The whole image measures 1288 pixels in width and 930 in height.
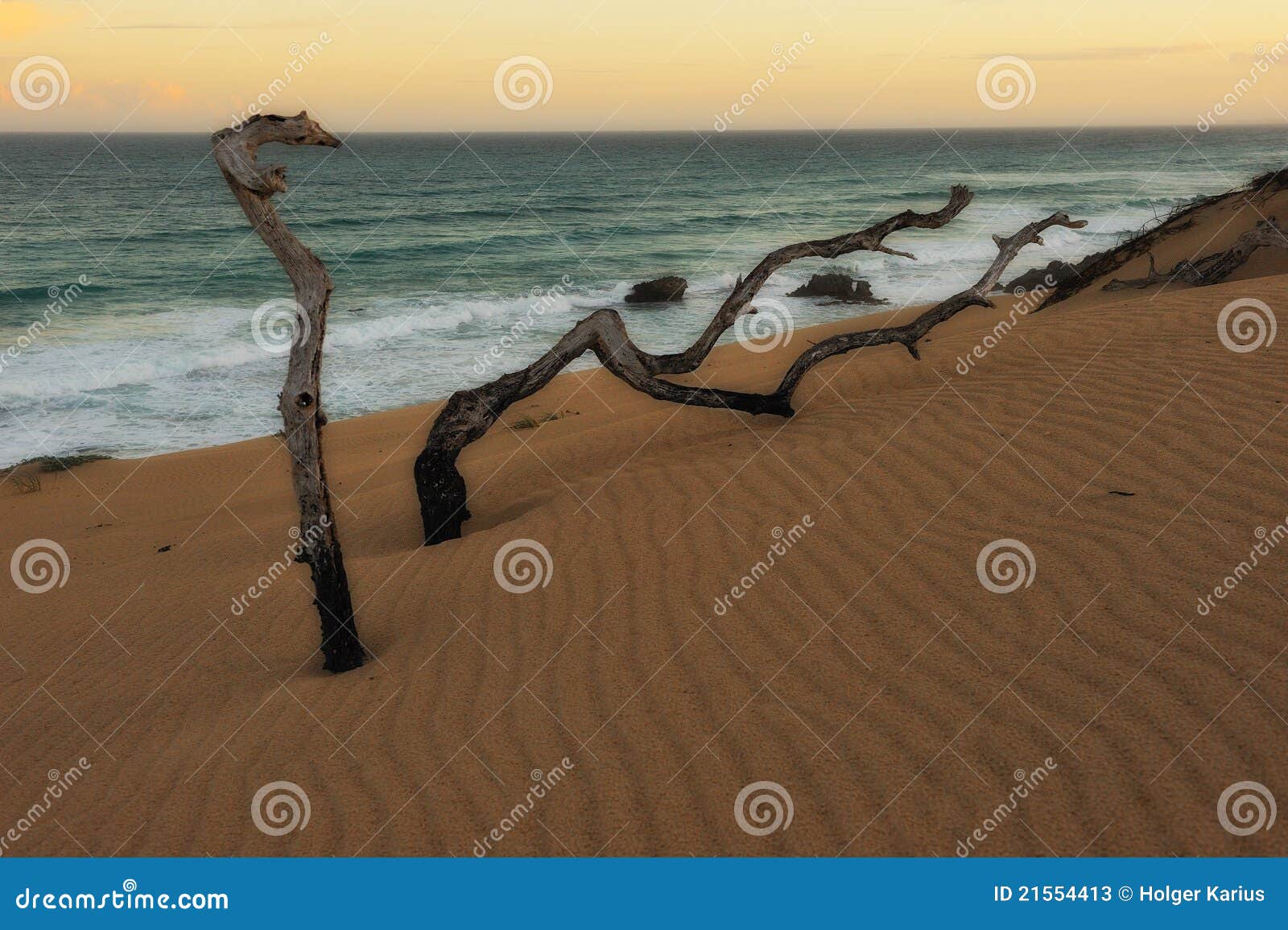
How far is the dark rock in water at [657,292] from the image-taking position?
23.3 meters

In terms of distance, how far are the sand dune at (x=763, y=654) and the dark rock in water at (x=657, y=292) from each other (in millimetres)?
15256

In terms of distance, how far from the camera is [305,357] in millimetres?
4738

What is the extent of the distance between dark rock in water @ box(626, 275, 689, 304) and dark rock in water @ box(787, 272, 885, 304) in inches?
114

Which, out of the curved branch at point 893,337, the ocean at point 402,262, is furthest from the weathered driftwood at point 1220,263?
the ocean at point 402,262

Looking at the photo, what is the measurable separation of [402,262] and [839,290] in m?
16.0

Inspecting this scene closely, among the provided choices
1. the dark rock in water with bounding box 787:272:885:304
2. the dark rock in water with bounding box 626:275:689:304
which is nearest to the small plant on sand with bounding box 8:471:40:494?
the dark rock in water with bounding box 626:275:689:304

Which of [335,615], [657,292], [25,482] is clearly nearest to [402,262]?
[657,292]

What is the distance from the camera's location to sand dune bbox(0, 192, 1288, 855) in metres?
3.65

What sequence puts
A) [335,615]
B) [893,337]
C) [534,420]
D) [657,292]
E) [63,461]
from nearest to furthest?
[335,615]
[893,337]
[534,420]
[63,461]
[657,292]

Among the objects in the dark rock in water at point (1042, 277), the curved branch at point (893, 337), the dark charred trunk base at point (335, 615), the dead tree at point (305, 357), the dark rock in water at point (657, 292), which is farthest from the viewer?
the dark rock in water at point (657, 292)

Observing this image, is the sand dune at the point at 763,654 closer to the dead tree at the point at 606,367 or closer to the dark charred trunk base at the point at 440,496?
the dark charred trunk base at the point at 440,496

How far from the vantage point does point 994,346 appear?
32.0 ft

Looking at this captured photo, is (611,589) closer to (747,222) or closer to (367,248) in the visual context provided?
(367,248)

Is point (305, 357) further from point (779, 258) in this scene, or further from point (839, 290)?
point (839, 290)
